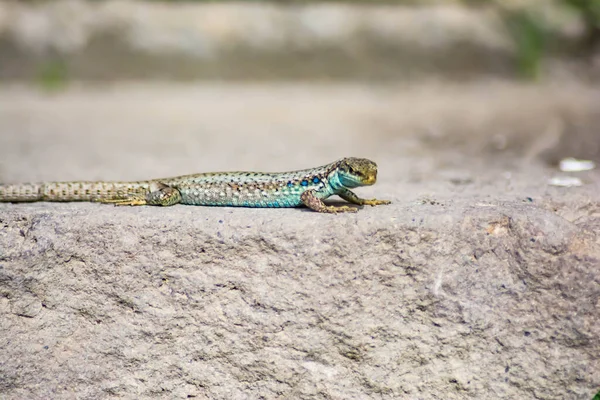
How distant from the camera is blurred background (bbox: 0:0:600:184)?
1041cm

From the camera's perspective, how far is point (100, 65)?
11.5 m

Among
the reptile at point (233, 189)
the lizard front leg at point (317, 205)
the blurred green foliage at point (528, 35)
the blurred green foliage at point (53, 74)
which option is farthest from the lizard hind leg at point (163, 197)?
the blurred green foliage at point (528, 35)

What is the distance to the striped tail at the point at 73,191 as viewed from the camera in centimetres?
499

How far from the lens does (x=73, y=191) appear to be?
5043 millimetres

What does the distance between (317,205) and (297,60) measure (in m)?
7.69

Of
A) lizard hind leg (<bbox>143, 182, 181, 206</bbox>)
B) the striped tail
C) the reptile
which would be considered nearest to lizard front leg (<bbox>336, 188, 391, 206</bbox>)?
the reptile

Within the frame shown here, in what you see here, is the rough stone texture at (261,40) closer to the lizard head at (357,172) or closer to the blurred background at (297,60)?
the blurred background at (297,60)

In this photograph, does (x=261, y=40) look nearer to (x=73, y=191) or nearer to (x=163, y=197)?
(x=73, y=191)

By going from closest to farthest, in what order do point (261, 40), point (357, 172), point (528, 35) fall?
1. point (357, 172)
2. point (261, 40)
3. point (528, 35)

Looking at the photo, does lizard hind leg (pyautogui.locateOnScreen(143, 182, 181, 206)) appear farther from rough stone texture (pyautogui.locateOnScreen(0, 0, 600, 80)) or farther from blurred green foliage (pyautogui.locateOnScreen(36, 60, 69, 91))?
blurred green foliage (pyautogui.locateOnScreen(36, 60, 69, 91))

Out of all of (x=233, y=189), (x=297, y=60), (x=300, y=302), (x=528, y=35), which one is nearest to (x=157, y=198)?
(x=233, y=189)

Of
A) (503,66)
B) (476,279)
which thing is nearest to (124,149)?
(476,279)

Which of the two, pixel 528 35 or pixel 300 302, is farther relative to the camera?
pixel 528 35

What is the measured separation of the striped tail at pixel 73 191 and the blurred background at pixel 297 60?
4766mm
